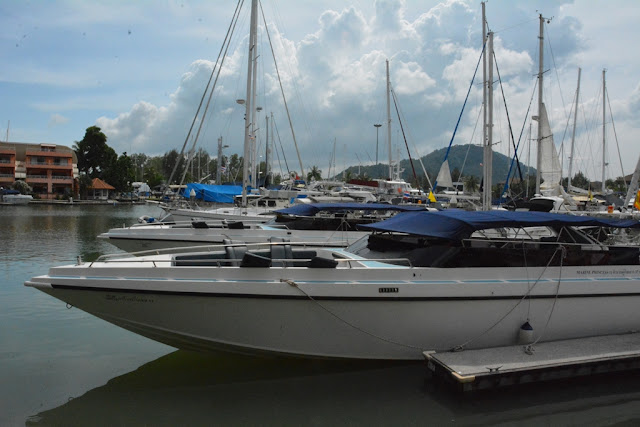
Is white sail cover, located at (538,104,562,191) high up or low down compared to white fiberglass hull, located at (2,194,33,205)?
up

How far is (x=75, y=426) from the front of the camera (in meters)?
5.07

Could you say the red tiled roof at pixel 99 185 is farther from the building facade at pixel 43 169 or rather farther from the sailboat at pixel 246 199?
the sailboat at pixel 246 199

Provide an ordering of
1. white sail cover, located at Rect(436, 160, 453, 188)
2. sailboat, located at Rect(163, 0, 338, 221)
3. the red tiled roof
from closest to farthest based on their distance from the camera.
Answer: sailboat, located at Rect(163, 0, 338, 221), white sail cover, located at Rect(436, 160, 453, 188), the red tiled roof

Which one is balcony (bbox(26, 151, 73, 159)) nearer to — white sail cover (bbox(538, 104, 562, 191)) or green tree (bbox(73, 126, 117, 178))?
green tree (bbox(73, 126, 117, 178))

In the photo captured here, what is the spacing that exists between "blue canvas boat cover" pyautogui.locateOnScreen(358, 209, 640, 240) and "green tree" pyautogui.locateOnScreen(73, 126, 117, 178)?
73.6 meters

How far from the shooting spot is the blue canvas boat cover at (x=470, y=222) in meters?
6.16

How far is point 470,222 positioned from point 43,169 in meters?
73.7

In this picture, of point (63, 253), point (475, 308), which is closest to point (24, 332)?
point (475, 308)

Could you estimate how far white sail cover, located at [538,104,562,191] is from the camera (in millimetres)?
21878

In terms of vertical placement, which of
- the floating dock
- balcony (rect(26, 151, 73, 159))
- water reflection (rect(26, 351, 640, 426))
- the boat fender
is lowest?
water reflection (rect(26, 351, 640, 426))

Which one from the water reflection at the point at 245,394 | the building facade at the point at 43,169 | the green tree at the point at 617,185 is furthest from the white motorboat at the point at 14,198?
the green tree at the point at 617,185

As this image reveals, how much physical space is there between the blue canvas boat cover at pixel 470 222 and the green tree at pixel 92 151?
7362cm

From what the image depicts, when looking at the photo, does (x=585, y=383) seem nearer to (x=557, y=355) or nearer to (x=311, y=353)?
(x=557, y=355)

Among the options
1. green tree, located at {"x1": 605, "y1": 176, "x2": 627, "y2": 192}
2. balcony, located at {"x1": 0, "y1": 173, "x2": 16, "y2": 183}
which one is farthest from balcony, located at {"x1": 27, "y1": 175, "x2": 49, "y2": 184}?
green tree, located at {"x1": 605, "y1": 176, "x2": 627, "y2": 192}
